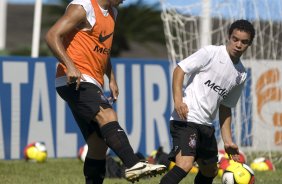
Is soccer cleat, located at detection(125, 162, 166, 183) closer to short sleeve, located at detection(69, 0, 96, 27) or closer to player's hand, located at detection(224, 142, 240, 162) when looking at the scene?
short sleeve, located at detection(69, 0, 96, 27)

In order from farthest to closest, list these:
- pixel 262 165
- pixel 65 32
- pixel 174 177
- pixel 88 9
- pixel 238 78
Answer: pixel 262 165, pixel 238 78, pixel 174 177, pixel 88 9, pixel 65 32

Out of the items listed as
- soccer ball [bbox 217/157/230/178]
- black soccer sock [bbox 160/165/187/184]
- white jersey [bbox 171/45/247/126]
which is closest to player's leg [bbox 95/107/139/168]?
black soccer sock [bbox 160/165/187/184]

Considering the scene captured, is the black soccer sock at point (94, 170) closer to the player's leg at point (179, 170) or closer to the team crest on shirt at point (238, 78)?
the player's leg at point (179, 170)

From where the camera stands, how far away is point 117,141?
7863mm

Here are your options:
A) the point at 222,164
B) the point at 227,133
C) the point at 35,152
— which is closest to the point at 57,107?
the point at 35,152

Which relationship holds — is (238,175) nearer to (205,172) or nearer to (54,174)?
(205,172)

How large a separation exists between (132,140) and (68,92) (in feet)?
25.8

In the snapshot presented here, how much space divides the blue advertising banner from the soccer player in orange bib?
21.6 ft

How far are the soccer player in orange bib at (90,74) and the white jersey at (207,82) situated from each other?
0.85 m

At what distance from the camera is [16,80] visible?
1507 centimetres

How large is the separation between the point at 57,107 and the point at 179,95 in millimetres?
7115

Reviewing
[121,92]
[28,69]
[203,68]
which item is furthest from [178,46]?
[203,68]

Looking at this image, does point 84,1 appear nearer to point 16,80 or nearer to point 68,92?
point 68,92

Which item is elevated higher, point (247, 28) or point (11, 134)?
point (247, 28)
